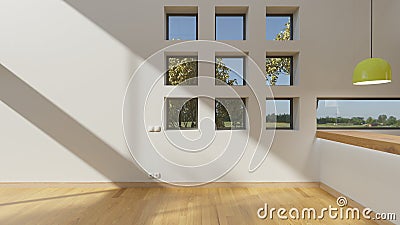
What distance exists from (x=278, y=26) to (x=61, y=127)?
308 centimetres

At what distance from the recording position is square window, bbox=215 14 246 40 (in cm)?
423

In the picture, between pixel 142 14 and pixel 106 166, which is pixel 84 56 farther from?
pixel 106 166

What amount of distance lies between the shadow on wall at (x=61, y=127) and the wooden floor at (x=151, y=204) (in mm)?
319

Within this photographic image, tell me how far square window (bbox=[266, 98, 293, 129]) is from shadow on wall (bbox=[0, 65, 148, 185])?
179 cm

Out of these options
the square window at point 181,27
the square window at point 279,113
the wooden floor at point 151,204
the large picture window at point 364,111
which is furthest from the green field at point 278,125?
the square window at point 181,27

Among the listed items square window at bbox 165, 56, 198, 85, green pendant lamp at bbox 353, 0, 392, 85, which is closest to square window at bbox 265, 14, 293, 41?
square window at bbox 165, 56, 198, 85

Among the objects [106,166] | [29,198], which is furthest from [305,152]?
[29,198]

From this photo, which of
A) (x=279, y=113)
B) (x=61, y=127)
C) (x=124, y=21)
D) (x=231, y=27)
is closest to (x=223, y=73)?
(x=231, y=27)

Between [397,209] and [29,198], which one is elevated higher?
[397,209]

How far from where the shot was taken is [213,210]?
120 inches

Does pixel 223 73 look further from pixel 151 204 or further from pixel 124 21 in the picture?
pixel 151 204

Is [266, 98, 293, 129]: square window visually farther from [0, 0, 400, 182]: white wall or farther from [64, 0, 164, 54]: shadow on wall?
[64, 0, 164, 54]: shadow on wall

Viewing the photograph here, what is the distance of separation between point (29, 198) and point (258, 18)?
133 inches

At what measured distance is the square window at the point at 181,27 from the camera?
4.18m
